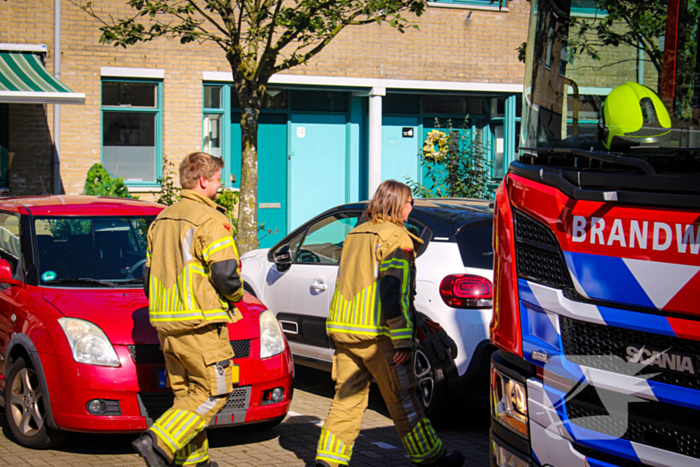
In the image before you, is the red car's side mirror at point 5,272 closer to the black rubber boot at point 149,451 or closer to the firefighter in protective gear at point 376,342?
the black rubber boot at point 149,451

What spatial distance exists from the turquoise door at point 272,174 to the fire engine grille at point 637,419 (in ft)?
41.7

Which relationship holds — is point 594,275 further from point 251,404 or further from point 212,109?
point 212,109

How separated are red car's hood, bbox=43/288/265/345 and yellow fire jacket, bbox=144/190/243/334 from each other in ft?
1.95

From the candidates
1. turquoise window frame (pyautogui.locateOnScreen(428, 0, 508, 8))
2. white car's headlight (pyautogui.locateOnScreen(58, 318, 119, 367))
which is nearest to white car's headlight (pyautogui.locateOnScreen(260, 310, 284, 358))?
white car's headlight (pyautogui.locateOnScreen(58, 318, 119, 367))

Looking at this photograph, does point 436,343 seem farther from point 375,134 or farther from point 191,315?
point 375,134

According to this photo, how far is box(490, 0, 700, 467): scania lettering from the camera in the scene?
270 cm

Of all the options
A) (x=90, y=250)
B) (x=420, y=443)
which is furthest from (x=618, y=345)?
(x=90, y=250)

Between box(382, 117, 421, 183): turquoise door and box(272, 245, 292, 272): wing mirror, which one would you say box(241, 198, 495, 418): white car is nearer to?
box(272, 245, 292, 272): wing mirror

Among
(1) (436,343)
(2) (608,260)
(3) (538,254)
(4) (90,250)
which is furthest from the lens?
(4) (90,250)

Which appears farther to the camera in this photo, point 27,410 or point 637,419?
point 27,410

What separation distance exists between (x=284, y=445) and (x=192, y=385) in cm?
124

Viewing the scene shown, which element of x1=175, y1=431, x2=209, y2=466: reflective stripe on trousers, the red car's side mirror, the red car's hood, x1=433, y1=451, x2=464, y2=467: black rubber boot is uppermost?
the red car's side mirror

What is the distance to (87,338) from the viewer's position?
4809 mm

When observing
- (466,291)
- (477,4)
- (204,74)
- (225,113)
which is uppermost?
(477,4)
